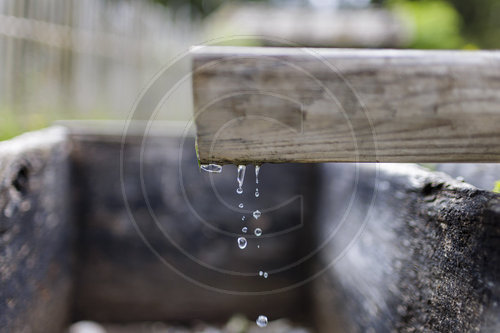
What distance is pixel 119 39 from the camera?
7.59 metres

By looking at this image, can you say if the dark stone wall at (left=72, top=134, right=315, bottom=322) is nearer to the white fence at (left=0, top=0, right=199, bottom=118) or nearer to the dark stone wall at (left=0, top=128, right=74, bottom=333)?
the dark stone wall at (left=0, top=128, right=74, bottom=333)

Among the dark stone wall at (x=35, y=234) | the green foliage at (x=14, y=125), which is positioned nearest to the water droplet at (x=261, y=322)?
the dark stone wall at (x=35, y=234)

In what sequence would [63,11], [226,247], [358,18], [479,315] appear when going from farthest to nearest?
[358,18] → [63,11] → [226,247] → [479,315]

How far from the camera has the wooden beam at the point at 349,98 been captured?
0.85 m

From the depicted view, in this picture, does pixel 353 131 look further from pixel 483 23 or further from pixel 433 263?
pixel 483 23

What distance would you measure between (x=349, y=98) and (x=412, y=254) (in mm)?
640

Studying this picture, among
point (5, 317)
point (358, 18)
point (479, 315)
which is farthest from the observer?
point (358, 18)

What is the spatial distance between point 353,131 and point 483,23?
16934 mm

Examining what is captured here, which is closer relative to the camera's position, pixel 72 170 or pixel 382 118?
pixel 382 118

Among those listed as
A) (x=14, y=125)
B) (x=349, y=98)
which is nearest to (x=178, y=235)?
(x=14, y=125)

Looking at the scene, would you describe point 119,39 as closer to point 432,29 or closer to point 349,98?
point 432,29

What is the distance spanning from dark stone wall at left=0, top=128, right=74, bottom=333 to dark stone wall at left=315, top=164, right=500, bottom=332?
128 cm

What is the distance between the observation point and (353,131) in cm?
89

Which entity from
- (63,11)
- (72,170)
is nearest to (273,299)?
(72,170)
